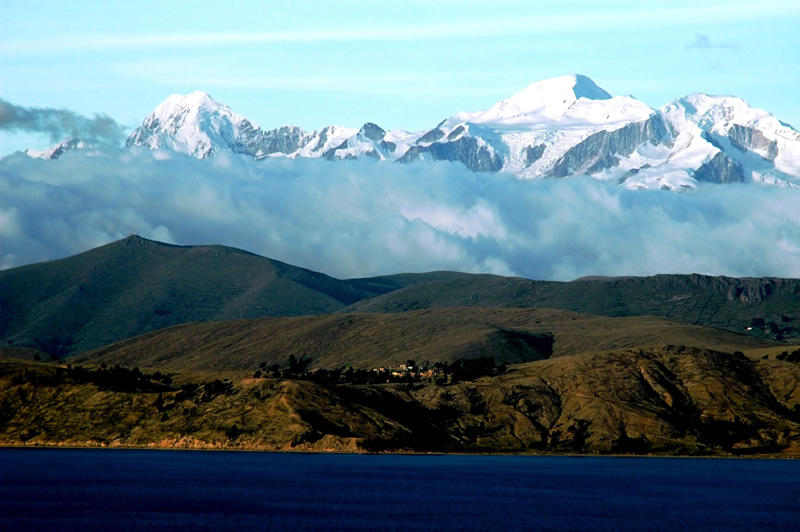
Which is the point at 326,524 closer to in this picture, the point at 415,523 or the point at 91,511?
the point at 415,523

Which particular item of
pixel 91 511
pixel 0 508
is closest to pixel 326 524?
pixel 91 511

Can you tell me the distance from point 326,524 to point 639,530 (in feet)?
175

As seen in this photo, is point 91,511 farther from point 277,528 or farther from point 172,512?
point 277,528

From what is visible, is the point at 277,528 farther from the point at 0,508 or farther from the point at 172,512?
the point at 0,508

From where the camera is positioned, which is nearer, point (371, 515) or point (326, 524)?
point (326, 524)

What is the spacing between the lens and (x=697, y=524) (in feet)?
655

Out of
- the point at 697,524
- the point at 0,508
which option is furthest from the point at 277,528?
the point at 697,524

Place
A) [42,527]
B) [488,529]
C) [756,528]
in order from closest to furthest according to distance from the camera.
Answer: [42,527], [488,529], [756,528]

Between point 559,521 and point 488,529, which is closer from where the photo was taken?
point 488,529

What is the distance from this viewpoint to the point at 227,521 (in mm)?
183125

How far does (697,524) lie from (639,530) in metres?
17.9

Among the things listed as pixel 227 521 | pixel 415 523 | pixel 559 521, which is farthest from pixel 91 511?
pixel 559 521

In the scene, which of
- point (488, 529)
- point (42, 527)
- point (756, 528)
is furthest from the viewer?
point (756, 528)

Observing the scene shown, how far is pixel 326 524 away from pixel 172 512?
93.7 feet
